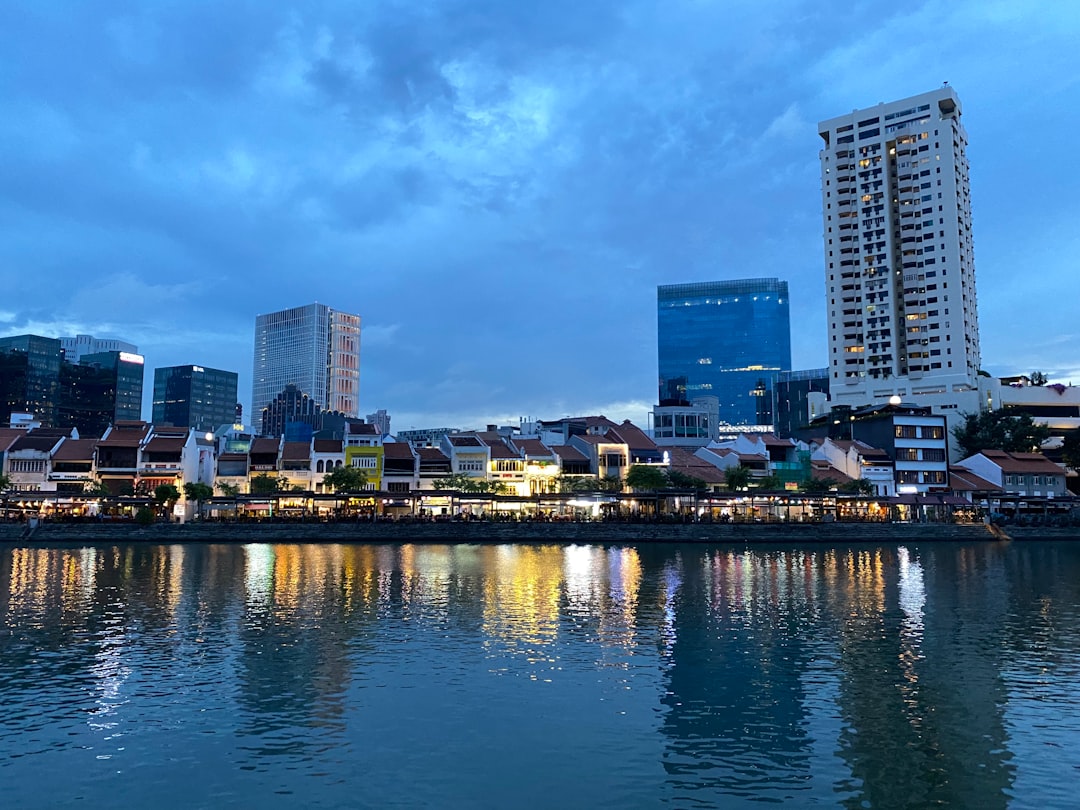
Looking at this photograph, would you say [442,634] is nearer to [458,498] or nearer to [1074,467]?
[458,498]

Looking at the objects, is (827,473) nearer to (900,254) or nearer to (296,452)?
(900,254)

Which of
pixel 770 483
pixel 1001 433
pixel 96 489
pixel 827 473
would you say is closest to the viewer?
pixel 96 489

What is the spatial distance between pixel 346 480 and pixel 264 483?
1359 cm

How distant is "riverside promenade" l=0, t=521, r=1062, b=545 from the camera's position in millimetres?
90688

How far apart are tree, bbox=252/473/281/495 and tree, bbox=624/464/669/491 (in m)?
48.0

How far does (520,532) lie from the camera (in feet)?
313

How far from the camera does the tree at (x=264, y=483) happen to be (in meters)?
110

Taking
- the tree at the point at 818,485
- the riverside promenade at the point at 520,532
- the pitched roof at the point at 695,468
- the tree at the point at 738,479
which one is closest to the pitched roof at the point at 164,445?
the riverside promenade at the point at 520,532

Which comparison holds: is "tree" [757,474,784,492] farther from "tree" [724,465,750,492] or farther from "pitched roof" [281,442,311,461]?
"pitched roof" [281,442,311,461]

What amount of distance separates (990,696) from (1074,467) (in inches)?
4832

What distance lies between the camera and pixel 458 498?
106 metres

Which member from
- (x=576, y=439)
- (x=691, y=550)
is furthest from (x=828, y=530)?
(x=576, y=439)

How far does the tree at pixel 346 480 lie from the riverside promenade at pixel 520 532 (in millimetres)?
11129

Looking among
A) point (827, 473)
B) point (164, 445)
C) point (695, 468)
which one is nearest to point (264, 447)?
point (164, 445)
